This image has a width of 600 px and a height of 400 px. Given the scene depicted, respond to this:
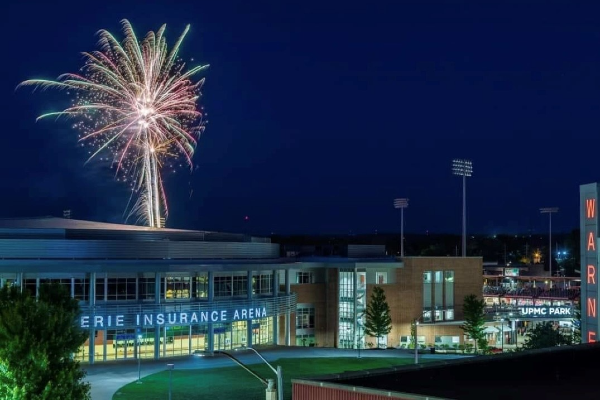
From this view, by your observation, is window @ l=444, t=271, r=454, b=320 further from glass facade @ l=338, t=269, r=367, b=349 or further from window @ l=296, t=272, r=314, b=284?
window @ l=296, t=272, r=314, b=284

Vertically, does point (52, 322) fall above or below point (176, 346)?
above

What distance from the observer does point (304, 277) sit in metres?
93.9

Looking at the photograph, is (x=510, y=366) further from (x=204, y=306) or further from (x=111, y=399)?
(x=204, y=306)

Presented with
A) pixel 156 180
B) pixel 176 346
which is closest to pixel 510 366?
pixel 176 346

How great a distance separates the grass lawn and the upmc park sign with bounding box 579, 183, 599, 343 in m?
17.2

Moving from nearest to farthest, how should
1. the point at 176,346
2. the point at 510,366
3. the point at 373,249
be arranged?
the point at 510,366 < the point at 176,346 < the point at 373,249

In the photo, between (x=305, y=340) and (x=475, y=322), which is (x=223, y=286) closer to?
(x=305, y=340)

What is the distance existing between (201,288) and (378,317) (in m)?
23.1

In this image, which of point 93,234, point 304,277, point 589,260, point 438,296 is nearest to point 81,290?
point 93,234

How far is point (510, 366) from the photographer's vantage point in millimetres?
33688

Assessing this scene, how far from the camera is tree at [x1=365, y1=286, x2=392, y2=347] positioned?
89.9 metres

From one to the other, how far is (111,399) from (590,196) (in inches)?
1193

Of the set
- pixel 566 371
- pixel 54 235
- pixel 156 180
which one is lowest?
pixel 566 371

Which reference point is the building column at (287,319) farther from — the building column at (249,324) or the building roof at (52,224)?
the building roof at (52,224)
